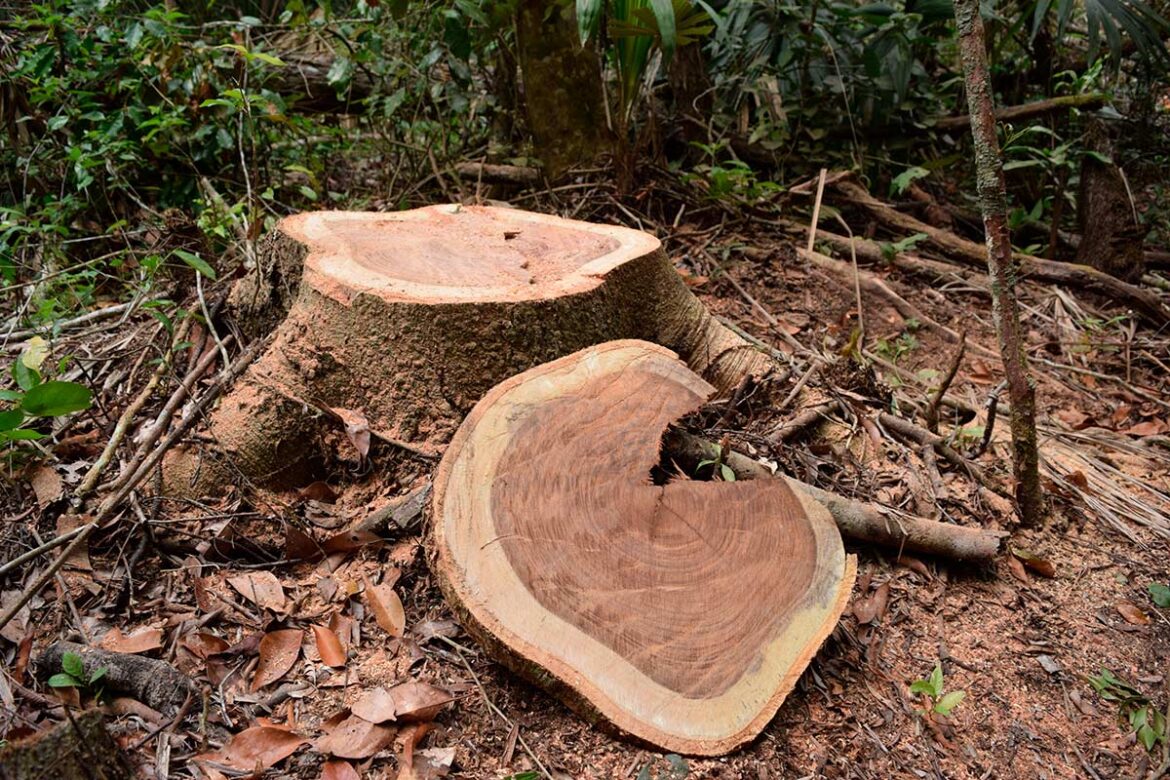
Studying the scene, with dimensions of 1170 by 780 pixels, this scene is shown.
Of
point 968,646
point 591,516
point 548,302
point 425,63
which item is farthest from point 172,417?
point 425,63

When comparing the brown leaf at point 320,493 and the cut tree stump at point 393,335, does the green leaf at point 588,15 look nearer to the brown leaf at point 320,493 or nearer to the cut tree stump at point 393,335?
the cut tree stump at point 393,335

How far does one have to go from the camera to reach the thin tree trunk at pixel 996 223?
2188mm

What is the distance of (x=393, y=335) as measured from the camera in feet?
7.23

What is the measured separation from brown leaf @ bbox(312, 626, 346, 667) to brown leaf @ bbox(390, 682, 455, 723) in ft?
0.56

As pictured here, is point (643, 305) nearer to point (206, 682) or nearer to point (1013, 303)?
point (1013, 303)

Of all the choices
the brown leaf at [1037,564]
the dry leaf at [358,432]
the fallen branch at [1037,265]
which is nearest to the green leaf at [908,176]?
the fallen branch at [1037,265]

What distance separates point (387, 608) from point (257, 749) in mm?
436

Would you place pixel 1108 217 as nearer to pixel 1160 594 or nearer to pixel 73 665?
pixel 1160 594

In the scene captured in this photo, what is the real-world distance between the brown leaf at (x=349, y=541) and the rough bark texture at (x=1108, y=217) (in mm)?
4208

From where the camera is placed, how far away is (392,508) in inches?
86.4

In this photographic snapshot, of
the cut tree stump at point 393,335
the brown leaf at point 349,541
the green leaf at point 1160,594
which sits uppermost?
the cut tree stump at point 393,335

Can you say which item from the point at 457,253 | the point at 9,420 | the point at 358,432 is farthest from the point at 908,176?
the point at 9,420

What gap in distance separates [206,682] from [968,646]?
1864mm

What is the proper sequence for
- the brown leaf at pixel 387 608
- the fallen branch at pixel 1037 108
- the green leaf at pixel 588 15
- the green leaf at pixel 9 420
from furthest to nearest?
1. the fallen branch at pixel 1037 108
2. the green leaf at pixel 588 15
3. the brown leaf at pixel 387 608
4. the green leaf at pixel 9 420
